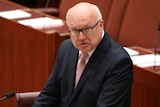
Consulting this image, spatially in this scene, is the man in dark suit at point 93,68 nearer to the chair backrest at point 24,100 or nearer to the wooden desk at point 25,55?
the chair backrest at point 24,100

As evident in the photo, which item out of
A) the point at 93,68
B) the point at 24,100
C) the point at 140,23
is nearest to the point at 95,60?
the point at 93,68

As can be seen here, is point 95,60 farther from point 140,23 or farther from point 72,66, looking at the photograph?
point 140,23

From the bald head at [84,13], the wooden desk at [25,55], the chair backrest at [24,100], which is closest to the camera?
the bald head at [84,13]

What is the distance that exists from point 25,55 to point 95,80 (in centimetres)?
84

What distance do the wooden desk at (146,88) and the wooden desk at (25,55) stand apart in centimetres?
43

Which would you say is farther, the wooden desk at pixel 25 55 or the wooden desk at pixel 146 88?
the wooden desk at pixel 25 55

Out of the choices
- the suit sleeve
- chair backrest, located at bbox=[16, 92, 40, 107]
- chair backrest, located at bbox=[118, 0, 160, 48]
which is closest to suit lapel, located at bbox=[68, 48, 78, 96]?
the suit sleeve

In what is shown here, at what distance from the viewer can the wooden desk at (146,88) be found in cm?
175

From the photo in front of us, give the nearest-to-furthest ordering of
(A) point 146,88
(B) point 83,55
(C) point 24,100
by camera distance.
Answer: (B) point 83,55
(C) point 24,100
(A) point 146,88

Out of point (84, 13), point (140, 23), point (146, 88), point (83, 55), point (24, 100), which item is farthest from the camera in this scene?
point (140, 23)

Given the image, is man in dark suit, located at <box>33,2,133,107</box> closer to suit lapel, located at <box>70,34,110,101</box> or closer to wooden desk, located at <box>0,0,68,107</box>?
suit lapel, located at <box>70,34,110,101</box>

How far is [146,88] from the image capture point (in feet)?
5.85

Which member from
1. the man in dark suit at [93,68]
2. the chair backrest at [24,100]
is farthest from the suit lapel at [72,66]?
the chair backrest at [24,100]

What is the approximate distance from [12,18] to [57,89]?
86cm
